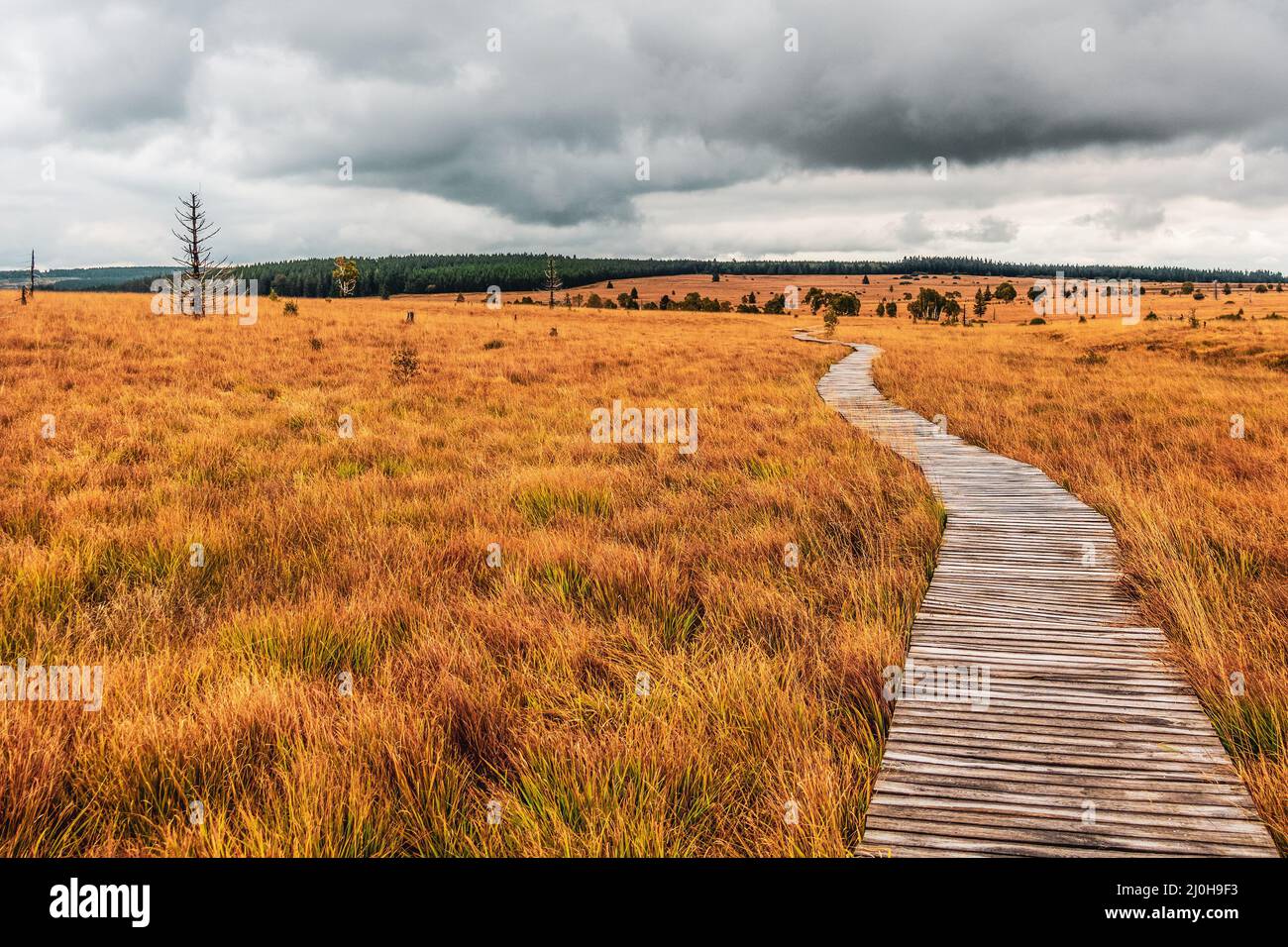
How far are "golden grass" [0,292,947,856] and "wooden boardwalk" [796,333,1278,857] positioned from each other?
0.69ft

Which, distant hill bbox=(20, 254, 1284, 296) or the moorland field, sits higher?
distant hill bbox=(20, 254, 1284, 296)

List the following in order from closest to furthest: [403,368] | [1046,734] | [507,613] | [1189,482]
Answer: [1046,734] < [507,613] < [1189,482] < [403,368]

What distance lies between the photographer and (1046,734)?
2926 mm

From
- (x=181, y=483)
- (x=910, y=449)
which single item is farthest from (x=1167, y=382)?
(x=181, y=483)

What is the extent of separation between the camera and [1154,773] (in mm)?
2627

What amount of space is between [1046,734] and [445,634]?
318 centimetres

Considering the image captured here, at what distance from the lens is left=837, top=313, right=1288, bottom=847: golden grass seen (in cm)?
312

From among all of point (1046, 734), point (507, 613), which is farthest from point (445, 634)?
point (1046, 734)

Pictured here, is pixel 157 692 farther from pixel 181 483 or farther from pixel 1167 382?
pixel 1167 382

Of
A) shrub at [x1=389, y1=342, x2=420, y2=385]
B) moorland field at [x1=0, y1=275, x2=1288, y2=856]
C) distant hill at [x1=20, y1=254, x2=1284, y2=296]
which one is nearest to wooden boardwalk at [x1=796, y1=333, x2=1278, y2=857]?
moorland field at [x1=0, y1=275, x2=1288, y2=856]

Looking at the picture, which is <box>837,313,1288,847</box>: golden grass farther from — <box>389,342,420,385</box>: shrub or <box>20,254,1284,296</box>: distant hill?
<box>20,254,1284,296</box>: distant hill

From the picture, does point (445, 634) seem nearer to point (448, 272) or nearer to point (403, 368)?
point (403, 368)

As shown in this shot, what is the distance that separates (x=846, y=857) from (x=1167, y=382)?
19489mm

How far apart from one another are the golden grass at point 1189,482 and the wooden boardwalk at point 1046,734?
16cm
